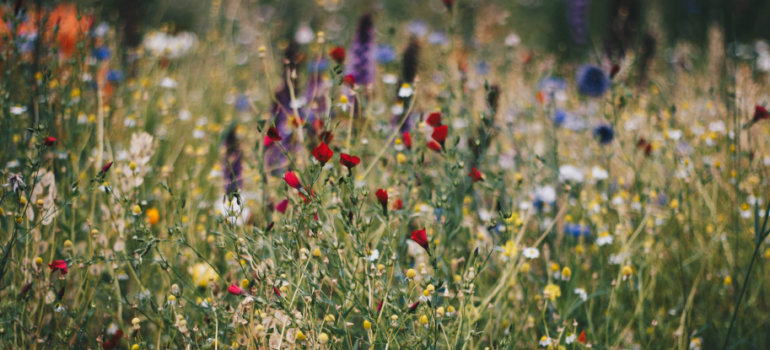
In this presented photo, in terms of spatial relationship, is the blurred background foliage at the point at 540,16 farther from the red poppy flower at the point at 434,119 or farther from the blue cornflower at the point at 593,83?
the red poppy flower at the point at 434,119

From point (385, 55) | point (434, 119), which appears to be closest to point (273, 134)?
point (434, 119)

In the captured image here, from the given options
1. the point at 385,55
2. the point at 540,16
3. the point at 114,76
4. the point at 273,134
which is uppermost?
the point at 273,134

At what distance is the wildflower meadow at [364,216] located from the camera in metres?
1.08

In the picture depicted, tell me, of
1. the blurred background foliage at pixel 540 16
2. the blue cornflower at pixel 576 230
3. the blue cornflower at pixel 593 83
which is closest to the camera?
the blue cornflower at pixel 576 230

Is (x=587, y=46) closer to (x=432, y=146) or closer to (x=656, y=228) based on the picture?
(x=656, y=228)

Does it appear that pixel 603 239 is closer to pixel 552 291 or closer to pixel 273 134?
pixel 552 291

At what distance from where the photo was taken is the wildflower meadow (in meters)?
1.08

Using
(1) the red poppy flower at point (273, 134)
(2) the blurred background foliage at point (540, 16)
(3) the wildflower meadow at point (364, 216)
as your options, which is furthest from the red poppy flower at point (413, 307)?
(2) the blurred background foliage at point (540, 16)

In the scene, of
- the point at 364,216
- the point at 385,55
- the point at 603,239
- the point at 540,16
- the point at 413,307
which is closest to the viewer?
the point at 413,307

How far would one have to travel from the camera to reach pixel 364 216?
114cm

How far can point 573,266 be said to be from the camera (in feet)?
4.69

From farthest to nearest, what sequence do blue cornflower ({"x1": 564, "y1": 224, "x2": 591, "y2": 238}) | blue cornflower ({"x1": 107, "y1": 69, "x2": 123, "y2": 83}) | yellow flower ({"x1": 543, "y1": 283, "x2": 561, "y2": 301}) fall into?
blue cornflower ({"x1": 107, "y1": 69, "x2": 123, "y2": 83}) → blue cornflower ({"x1": 564, "y1": 224, "x2": 591, "y2": 238}) → yellow flower ({"x1": 543, "y1": 283, "x2": 561, "y2": 301})

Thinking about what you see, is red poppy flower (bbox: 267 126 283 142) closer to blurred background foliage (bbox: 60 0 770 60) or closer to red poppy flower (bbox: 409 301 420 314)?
red poppy flower (bbox: 409 301 420 314)

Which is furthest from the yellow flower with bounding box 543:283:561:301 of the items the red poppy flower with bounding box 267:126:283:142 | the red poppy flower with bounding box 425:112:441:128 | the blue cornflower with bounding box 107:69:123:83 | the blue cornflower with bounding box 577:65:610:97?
the blue cornflower with bounding box 107:69:123:83
